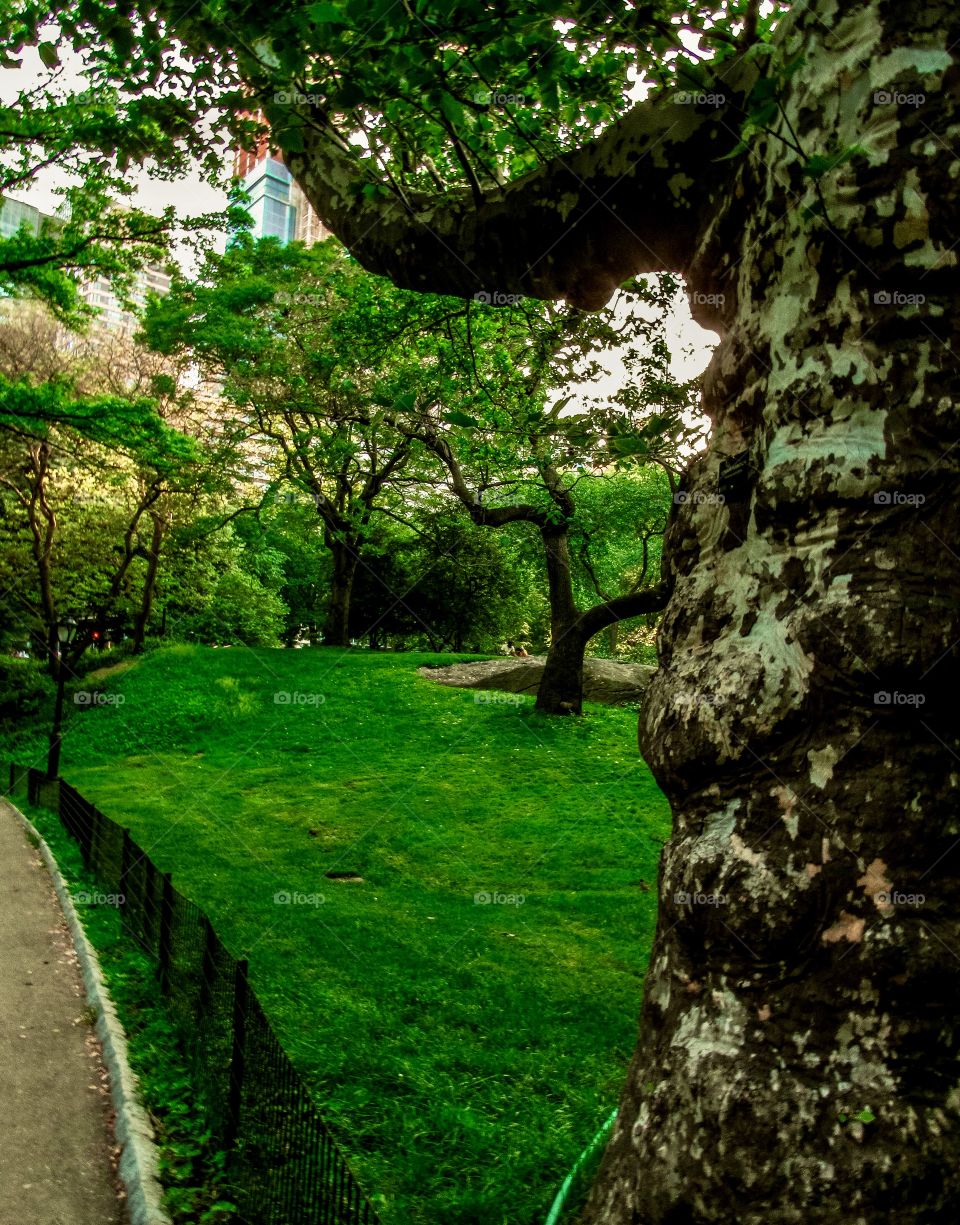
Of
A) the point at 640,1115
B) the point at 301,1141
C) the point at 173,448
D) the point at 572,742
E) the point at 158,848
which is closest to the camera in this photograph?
the point at 640,1115

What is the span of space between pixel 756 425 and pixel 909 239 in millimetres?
773

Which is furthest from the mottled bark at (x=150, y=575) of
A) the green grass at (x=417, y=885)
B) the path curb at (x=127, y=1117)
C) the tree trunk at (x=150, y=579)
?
the path curb at (x=127, y=1117)

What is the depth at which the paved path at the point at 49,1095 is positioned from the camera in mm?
4344

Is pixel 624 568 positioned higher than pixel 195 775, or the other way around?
pixel 624 568

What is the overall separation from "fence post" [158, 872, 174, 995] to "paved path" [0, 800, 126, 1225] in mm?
644

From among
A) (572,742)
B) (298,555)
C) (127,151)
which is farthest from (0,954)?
(298,555)

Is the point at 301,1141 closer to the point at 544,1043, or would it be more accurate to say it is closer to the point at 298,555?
the point at 544,1043

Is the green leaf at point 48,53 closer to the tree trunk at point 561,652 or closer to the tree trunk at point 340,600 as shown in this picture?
the tree trunk at point 561,652

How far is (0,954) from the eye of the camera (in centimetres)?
805

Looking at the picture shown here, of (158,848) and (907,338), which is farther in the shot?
(158,848)

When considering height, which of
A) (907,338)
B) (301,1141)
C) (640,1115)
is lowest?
(301,1141)

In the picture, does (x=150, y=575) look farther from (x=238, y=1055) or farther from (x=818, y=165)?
(x=818, y=165)

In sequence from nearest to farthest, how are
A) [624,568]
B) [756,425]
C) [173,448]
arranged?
[756,425] → [173,448] → [624,568]

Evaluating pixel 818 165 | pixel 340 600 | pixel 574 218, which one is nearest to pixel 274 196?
pixel 340 600
